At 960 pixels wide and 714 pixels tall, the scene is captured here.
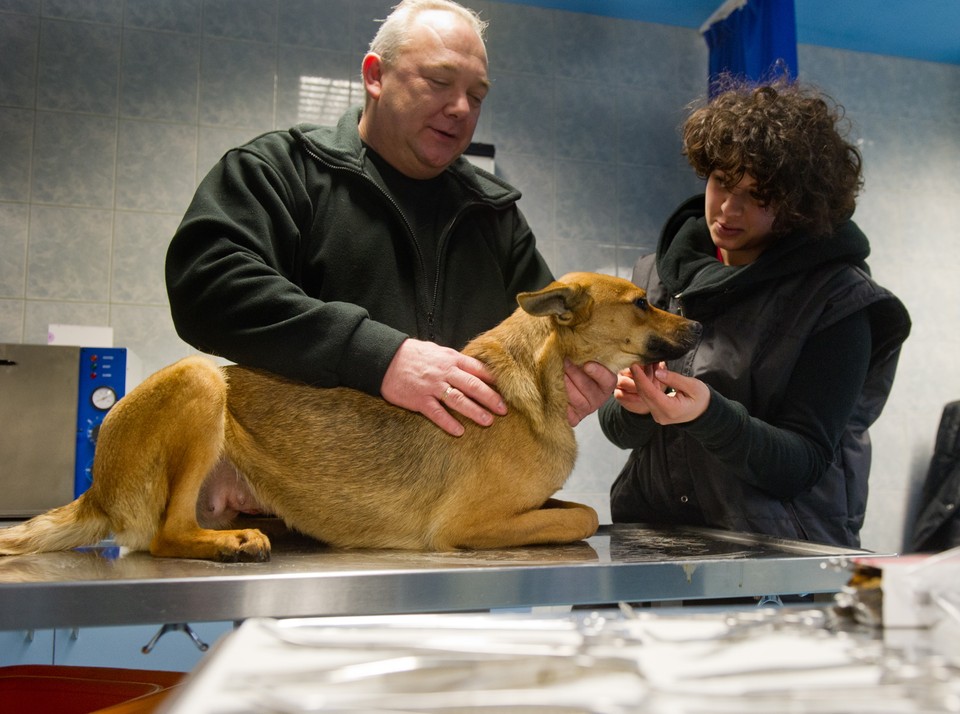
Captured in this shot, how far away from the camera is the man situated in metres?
1.72

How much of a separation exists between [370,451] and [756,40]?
387 centimetres

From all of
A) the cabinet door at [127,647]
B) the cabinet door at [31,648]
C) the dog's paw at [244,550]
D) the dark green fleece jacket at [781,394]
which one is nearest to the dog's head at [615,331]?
the dark green fleece jacket at [781,394]

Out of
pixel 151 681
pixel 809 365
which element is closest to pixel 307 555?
pixel 151 681

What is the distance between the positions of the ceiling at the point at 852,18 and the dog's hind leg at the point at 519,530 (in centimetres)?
410

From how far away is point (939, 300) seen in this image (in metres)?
5.46

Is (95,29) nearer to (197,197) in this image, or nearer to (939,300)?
(197,197)

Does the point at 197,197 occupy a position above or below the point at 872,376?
above

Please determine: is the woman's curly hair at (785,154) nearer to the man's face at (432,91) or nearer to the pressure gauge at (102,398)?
the man's face at (432,91)

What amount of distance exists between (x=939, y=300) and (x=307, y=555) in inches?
210

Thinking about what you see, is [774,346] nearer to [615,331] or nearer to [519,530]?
[615,331]

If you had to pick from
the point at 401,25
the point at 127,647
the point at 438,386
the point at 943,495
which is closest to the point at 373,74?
the point at 401,25

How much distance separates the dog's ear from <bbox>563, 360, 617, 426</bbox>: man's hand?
12 cm

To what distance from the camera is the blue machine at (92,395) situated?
3.61m

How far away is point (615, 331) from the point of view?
1991 millimetres
